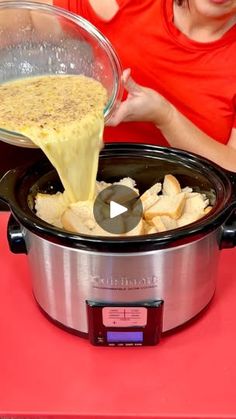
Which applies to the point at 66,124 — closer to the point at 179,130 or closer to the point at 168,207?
the point at 168,207

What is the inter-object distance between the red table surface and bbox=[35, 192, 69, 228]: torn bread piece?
0.17m

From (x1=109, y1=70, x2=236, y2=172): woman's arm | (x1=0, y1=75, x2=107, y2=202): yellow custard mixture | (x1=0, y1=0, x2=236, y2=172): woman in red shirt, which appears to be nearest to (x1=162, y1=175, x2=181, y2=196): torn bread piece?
(x1=0, y1=75, x2=107, y2=202): yellow custard mixture

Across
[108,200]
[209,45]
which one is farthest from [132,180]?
[209,45]

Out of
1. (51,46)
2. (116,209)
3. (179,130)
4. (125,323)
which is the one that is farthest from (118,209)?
(179,130)

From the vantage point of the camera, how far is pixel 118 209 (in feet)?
3.28

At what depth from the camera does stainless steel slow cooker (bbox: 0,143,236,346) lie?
81 cm

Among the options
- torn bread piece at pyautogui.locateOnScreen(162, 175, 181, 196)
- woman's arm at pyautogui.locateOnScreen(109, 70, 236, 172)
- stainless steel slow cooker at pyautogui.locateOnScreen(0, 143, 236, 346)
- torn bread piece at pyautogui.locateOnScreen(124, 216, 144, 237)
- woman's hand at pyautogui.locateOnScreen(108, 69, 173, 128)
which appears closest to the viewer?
stainless steel slow cooker at pyautogui.locateOnScreen(0, 143, 236, 346)

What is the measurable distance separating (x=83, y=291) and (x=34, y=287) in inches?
5.8

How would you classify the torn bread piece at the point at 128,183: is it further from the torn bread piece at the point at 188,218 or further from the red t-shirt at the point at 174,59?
the red t-shirt at the point at 174,59

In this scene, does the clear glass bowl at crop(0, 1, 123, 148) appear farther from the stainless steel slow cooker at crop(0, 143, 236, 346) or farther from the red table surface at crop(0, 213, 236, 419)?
the red table surface at crop(0, 213, 236, 419)

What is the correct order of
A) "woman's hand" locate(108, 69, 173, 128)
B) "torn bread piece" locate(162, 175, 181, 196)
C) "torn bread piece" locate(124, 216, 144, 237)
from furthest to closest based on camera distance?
"woman's hand" locate(108, 69, 173, 128)
"torn bread piece" locate(162, 175, 181, 196)
"torn bread piece" locate(124, 216, 144, 237)

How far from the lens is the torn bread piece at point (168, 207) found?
975 mm

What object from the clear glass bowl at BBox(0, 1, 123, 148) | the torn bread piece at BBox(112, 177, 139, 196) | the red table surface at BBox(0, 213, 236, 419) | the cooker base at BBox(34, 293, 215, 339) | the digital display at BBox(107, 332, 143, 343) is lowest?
the red table surface at BBox(0, 213, 236, 419)

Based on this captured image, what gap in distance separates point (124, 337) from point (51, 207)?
0.88 feet
